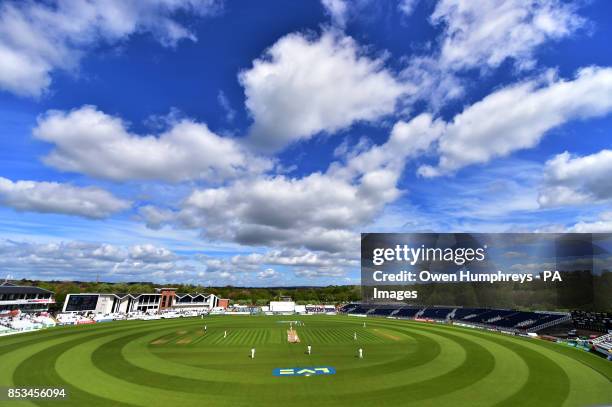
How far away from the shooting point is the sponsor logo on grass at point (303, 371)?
31737 millimetres

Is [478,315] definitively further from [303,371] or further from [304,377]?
[304,377]

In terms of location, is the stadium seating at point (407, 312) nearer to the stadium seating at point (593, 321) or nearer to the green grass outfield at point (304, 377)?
the stadium seating at point (593, 321)

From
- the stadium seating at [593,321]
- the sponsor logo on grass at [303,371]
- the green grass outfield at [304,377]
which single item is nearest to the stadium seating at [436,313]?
the stadium seating at [593,321]

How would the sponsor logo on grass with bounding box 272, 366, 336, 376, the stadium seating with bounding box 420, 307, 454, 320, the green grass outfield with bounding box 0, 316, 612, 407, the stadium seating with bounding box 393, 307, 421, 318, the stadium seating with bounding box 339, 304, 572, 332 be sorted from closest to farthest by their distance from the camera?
the green grass outfield with bounding box 0, 316, 612, 407
the sponsor logo on grass with bounding box 272, 366, 336, 376
the stadium seating with bounding box 339, 304, 572, 332
the stadium seating with bounding box 420, 307, 454, 320
the stadium seating with bounding box 393, 307, 421, 318

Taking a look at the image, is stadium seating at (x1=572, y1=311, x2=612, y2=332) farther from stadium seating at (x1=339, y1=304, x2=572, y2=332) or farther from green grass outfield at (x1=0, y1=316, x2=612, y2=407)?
green grass outfield at (x1=0, y1=316, x2=612, y2=407)

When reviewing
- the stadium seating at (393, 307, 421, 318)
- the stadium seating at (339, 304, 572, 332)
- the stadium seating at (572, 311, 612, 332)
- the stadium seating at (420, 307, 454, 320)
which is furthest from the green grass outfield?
the stadium seating at (393, 307, 421, 318)

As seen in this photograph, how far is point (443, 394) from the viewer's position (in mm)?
26078

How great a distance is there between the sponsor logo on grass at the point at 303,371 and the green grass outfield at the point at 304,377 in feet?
2.64

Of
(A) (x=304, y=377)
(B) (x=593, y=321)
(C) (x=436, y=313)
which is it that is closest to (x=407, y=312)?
(C) (x=436, y=313)

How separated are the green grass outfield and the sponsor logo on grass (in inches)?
31.7

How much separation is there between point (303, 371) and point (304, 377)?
7.23 ft

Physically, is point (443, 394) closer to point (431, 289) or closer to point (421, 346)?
point (421, 346)

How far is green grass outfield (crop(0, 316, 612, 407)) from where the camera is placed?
81.7 ft

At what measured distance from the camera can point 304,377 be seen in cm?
3048
